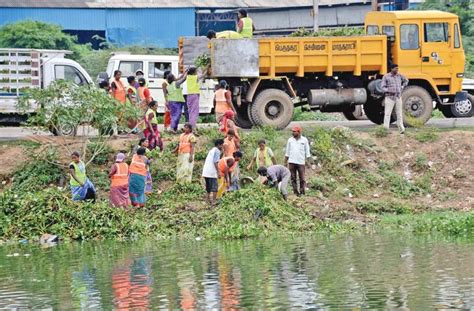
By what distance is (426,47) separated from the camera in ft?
88.4

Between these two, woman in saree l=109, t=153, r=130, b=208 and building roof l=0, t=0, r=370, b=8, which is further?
building roof l=0, t=0, r=370, b=8

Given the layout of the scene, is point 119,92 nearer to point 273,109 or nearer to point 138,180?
point 273,109

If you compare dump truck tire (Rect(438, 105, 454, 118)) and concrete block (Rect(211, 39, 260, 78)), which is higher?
concrete block (Rect(211, 39, 260, 78))

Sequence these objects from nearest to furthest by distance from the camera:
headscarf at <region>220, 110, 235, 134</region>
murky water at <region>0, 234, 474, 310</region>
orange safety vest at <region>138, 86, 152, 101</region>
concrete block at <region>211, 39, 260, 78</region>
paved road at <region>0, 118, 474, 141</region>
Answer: murky water at <region>0, 234, 474, 310</region>, headscarf at <region>220, 110, 235, 134</region>, orange safety vest at <region>138, 86, 152, 101</region>, concrete block at <region>211, 39, 260, 78</region>, paved road at <region>0, 118, 474, 141</region>

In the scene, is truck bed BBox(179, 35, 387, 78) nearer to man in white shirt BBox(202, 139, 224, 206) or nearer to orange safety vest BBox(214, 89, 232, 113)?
orange safety vest BBox(214, 89, 232, 113)

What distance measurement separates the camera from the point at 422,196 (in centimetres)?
2383

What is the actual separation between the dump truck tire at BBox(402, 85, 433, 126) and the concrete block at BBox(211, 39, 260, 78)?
12.0 ft

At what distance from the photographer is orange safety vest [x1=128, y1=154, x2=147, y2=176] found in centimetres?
2181

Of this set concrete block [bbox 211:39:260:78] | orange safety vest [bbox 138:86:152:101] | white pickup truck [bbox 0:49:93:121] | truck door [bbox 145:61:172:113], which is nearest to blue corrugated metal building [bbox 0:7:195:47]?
truck door [bbox 145:61:172:113]

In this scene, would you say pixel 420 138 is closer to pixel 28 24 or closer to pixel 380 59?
pixel 380 59

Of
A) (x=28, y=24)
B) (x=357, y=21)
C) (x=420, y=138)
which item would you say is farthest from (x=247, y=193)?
(x=357, y=21)

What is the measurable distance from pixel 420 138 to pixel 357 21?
2596 centimetres

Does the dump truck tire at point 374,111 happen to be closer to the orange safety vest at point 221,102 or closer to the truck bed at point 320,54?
the truck bed at point 320,54

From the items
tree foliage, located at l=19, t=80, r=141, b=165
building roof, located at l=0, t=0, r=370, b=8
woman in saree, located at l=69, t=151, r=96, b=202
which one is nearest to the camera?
woman in saree, located at l=69, t=151, r=96, b=202
